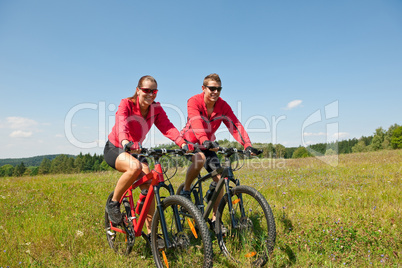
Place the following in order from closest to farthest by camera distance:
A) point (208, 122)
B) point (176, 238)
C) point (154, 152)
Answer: point (154, 152) < point (176, 238) < point (208, 122)

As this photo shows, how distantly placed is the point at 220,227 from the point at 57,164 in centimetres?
11597

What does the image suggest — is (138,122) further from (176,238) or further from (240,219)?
(240,219)

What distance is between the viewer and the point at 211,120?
4.64 meters

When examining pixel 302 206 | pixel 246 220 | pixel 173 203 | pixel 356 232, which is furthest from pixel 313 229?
pixel 173 203

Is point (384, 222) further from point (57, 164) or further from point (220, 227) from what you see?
point (57, 164)

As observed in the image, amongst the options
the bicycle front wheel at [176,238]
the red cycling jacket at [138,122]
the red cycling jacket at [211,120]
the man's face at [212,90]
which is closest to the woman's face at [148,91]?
the red cycling jacket at [138,122]

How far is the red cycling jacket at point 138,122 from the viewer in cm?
393

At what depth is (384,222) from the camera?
4.14 meters

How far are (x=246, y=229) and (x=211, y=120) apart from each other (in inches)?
78.8

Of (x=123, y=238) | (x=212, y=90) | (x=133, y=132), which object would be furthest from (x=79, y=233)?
(x=212, y=90)

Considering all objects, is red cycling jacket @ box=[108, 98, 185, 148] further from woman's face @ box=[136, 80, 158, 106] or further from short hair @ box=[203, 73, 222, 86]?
short hair @ box=[203, 73, 222, 86]

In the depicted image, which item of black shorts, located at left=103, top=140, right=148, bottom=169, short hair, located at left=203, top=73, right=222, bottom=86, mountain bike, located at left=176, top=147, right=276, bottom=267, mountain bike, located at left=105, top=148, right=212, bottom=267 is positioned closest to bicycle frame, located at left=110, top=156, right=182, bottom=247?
mountain bike, located at left=105, top=148, right=212, bottom=267

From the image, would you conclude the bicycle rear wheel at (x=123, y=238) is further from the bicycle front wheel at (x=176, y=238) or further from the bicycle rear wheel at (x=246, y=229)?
the bicycle rear wheel at (x=246, y=229)

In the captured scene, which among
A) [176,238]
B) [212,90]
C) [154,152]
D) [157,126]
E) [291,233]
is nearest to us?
[154,152]
